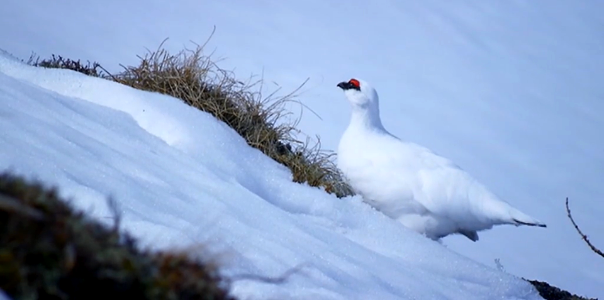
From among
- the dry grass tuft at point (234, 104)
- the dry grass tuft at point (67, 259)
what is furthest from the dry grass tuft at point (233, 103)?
the dry grass tuft at point (67, 259)

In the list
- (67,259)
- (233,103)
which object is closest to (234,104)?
(233,103)

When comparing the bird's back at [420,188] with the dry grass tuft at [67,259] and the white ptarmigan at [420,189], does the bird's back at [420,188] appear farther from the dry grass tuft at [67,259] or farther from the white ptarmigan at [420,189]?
the dry grass tuft at [67,259]

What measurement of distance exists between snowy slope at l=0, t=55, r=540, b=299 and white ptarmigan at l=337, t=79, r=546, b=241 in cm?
24

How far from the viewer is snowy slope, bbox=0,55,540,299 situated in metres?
2.85

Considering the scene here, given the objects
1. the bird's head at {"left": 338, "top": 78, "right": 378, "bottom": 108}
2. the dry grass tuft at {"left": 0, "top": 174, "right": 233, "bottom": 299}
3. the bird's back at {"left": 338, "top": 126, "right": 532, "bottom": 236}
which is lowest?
the dry grass tuft at {"left": 0, "top": 174, "right": 233, "bottom": 299}

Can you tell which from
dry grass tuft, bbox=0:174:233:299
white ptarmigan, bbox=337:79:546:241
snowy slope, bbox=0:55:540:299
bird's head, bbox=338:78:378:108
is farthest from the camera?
bird's head, bbox=338:78:378:108

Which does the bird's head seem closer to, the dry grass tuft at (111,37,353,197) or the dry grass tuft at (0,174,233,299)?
the dry grass tuft at (111,37,353,197)

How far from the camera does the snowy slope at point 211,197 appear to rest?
112 inches

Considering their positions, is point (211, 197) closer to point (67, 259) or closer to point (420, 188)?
point (420, 188)

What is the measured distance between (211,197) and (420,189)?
2.05 metres

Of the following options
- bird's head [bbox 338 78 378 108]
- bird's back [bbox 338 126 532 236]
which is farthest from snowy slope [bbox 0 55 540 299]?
bird's head [bbox 338 78 378 108]

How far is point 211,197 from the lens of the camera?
140 inches

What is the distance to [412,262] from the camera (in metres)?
4.19

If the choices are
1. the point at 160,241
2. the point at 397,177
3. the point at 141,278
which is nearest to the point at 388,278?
the point at 160,241
